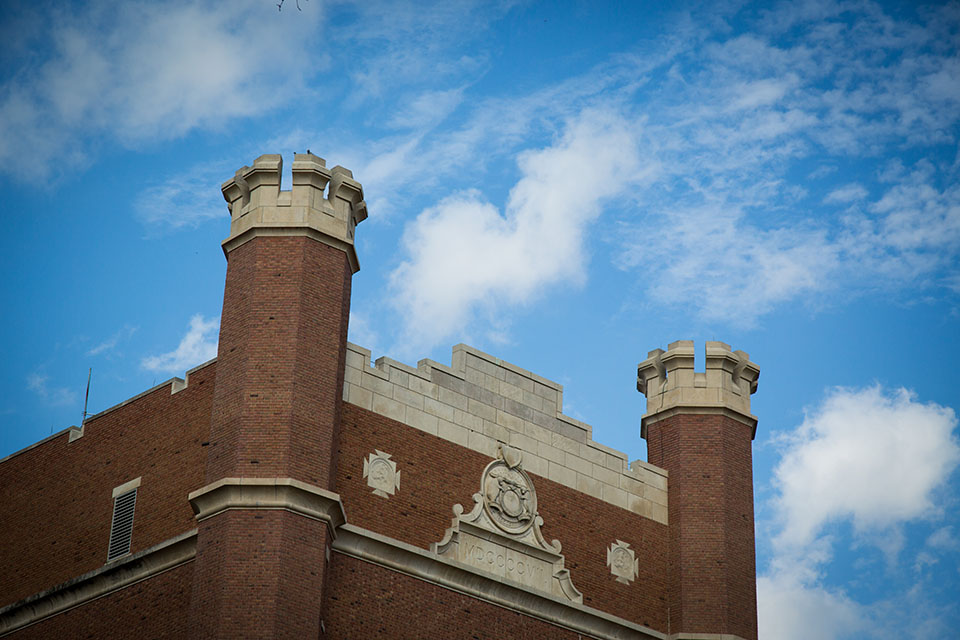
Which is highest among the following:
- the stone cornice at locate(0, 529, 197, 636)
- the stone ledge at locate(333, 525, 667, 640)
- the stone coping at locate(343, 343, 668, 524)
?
the stone coping at locate(343, 343, 668, 524)

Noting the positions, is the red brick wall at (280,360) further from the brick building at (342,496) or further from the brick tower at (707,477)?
the brick tower at (707,477)

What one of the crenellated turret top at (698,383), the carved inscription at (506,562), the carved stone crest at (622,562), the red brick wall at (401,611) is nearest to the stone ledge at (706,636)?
the carved stone crest at (622,562)

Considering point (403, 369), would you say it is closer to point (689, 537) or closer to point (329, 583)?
point (329, 583)

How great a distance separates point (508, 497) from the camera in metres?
38.5

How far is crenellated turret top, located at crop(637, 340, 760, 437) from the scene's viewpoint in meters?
42.3

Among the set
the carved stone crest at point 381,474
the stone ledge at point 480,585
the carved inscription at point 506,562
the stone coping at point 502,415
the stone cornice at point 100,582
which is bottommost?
the stone cornice at point 100,582

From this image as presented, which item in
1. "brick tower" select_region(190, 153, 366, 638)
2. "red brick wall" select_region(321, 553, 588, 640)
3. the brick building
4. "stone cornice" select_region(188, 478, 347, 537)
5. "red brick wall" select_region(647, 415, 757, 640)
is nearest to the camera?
"brick tower" select_region(190, 153, 366, 638)

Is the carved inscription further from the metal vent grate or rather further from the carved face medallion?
the metal vent grate

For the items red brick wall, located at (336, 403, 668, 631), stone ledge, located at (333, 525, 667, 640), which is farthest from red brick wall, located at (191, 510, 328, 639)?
red brick wall, located at (336, 403, 668, 631)

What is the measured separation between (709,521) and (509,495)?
5124mm

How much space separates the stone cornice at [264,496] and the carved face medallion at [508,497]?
510 centimetres

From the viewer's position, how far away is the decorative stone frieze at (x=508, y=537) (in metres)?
37.3

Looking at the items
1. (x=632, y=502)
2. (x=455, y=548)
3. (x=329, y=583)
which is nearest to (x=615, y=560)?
(x=632, y=502)

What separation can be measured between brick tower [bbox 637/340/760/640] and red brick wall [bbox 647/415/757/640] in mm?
21
